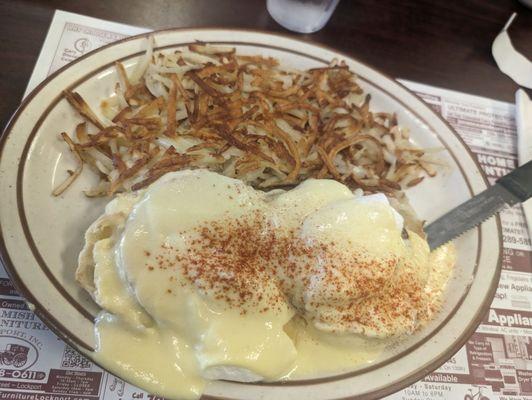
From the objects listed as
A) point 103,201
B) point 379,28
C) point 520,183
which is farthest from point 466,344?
point 379,28

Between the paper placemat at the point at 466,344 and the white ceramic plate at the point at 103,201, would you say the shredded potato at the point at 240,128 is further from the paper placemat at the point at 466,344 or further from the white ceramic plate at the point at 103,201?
the paper placemat at the point at 466,344

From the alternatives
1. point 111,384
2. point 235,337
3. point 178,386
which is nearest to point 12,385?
point 111,384

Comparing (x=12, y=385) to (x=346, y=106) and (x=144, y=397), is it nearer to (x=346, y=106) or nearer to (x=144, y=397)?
(x=144, y=397)

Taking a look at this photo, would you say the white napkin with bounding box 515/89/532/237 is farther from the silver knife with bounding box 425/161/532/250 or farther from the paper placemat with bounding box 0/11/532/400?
the silver knife with bounding box 425/161/532/250

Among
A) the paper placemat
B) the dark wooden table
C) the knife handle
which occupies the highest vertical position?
the dark wooden table

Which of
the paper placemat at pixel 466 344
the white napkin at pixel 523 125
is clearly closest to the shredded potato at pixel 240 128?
the paper placemat at pixel 466 344

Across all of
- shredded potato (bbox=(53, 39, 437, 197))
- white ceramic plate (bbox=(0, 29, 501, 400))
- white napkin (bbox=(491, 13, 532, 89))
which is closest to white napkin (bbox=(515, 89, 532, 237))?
white napkin (bbox=(491, 13, 532, 89))
